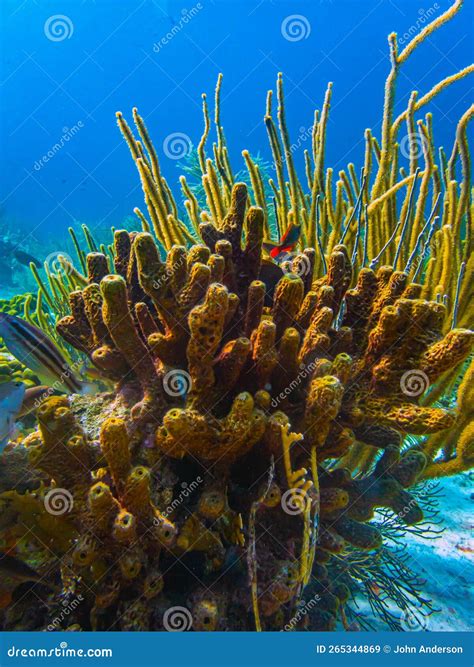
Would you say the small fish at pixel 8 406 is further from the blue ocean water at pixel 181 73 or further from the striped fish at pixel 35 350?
the blue ocean water at pixel 181 73

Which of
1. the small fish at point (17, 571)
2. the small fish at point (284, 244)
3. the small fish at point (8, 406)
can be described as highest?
the small fish at point (284, 244)

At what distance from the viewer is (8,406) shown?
63.3 inches

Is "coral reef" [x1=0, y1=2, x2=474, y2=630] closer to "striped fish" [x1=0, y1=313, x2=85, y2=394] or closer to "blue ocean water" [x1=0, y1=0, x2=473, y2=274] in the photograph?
"striped fish" [x1=0, y1=313, x2=85, y2=394]

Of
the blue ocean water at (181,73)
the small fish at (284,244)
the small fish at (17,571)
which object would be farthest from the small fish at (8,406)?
the blue ocean water at (181,73)

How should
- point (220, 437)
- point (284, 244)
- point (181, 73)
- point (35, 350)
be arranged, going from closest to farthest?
point (220, 437) < point (35, 350) < point (284, 244) < point (181, 73)

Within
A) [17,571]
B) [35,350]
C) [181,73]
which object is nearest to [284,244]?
[35,350]

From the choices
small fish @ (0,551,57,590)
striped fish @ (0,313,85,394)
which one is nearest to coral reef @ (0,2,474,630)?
small fish @ (0,551,57,590)

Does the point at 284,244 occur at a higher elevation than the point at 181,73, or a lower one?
lower

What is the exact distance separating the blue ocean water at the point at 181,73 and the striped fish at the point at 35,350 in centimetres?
4906

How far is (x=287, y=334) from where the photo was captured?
171 cm

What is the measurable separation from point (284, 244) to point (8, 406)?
2030 mm

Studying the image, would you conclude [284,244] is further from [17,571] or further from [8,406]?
[17,571]

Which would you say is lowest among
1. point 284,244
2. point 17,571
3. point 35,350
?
point 17,571

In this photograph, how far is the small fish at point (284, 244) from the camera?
264cm
